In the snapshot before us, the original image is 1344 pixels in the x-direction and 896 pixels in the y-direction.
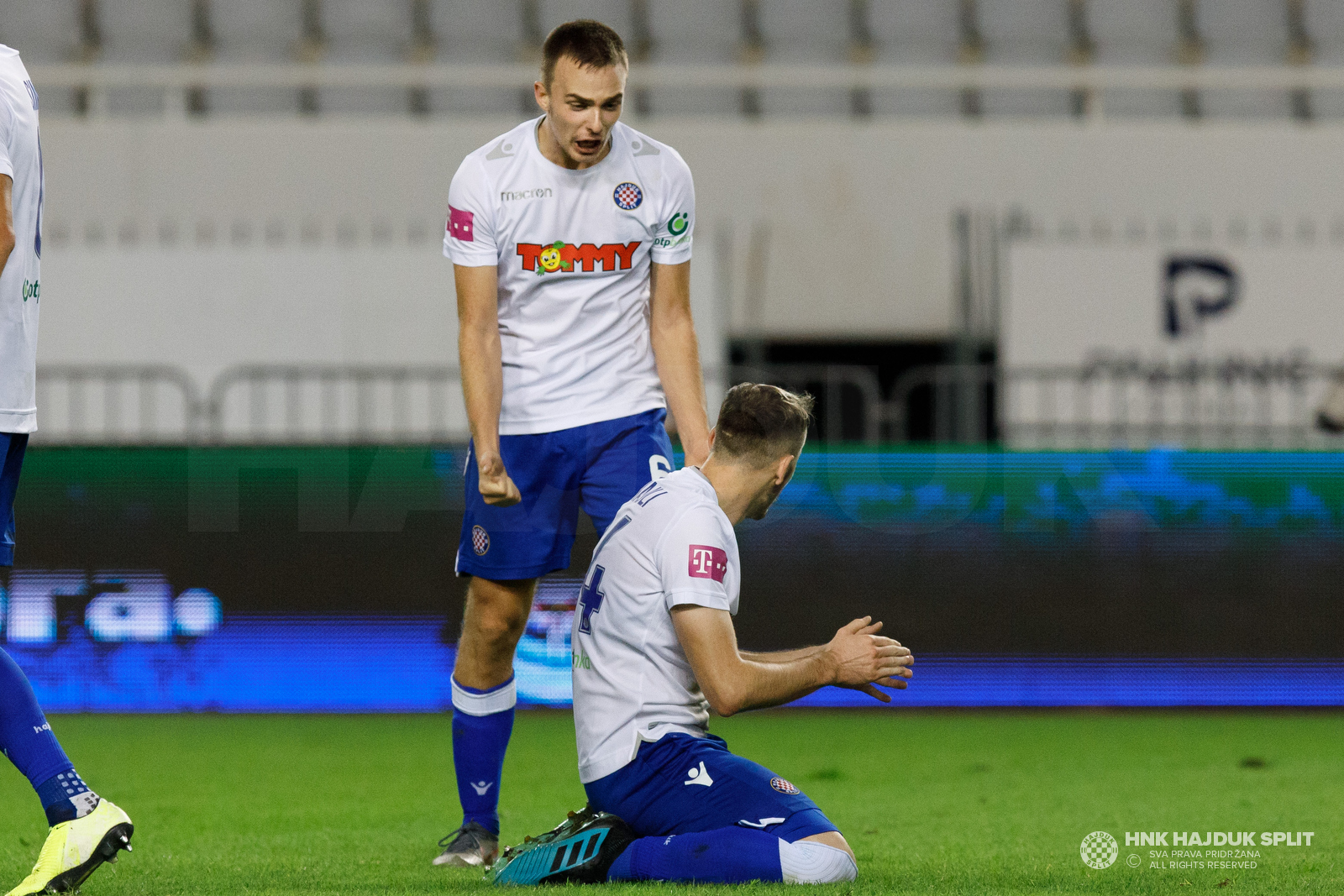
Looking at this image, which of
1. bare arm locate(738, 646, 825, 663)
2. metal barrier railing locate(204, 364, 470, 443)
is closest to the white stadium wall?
metal barrier railing locate(204, 364, 470, 443)

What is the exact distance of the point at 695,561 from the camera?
318 centimetres

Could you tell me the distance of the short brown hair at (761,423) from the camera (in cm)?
327

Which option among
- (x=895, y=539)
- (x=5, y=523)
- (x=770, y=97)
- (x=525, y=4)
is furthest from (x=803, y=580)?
(x=525, y=4)

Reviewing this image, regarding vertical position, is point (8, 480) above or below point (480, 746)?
above

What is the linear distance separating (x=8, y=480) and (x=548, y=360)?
1283mm

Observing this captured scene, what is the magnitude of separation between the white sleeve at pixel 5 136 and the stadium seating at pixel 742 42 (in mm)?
9607

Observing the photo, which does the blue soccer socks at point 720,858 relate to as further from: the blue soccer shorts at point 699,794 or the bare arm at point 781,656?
the bare arm at point 781,656

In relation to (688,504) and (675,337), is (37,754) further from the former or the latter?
(675,337)

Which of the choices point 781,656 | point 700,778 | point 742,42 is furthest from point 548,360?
point 742,42

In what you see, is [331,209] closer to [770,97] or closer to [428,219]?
[428,219]

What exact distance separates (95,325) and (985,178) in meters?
6.70

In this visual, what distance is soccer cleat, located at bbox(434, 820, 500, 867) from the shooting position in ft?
12.2

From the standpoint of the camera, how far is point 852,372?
10055mm

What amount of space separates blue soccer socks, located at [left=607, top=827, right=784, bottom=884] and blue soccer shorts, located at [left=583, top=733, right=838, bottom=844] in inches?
1.2
